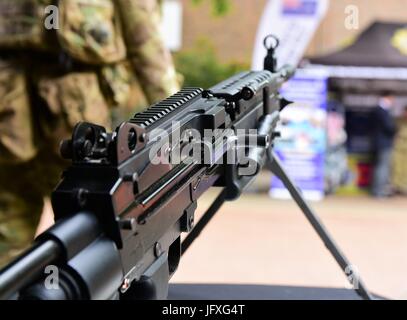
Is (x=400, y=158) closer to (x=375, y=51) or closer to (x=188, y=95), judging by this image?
(x=375, y=51)

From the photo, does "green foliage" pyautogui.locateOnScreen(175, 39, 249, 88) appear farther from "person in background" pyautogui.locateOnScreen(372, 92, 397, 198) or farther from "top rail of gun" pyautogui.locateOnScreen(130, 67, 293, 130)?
"top rail of gun" pyautogui.locateOnScreen(130, 67, 293, 130)

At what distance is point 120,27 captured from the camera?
2346 millimetres

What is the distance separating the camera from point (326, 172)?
8.05 metres

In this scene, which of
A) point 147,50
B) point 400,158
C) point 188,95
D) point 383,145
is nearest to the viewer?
point 188,95

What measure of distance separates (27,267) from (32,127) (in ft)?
5.33

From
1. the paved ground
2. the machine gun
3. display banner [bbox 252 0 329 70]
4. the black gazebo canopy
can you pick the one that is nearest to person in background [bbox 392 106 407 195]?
the black gazebo canopy

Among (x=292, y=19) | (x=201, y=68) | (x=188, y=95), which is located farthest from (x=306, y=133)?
(x=188, y=95)

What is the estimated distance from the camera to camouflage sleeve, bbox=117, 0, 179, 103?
223 cm

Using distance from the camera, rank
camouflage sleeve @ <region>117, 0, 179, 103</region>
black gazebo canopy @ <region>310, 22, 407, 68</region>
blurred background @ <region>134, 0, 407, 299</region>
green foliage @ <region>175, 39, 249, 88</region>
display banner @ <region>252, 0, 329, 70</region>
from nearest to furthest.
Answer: camouflage sleeve @ <region>117, 0, 179, 103</region> < blurred background @ <region>134, 0, 407, 299</region> < display banner @ <region>252, 0, 329, 70</region> < black gazebo canopy @ <region>310, 22, 407, 68</region> < green foliage @ <region>175, 39, 249, 88</region>

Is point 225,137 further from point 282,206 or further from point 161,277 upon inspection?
point 282,206

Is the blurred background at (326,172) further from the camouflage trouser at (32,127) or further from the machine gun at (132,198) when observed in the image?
the machine gun at (132,198)

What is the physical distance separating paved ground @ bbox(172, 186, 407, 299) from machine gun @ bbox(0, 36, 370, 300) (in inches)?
58.9

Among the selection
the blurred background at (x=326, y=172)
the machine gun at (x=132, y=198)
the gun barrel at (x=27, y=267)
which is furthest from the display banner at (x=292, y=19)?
the gun barrel at (x=27, y=267)

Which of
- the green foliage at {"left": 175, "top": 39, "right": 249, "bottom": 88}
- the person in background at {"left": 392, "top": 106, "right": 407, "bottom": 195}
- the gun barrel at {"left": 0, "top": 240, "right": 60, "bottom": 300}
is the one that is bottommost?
the person in background at {"left": 392, "top": 106, "right": 407, "bottom": 195}
